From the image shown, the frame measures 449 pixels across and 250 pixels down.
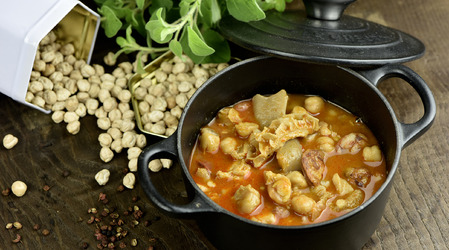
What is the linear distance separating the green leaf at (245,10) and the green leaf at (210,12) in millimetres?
194

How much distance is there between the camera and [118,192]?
8.81 feet

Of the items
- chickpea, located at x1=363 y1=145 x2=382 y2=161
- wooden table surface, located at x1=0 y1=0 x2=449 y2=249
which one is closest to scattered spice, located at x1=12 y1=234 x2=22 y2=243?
wooden table surface, located at x1=0 y1=0 x2=449 y2=249

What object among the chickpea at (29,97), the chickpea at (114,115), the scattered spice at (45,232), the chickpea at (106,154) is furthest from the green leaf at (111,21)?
the scattered spice at (45,232)

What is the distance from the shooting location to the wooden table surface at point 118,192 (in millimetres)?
2518

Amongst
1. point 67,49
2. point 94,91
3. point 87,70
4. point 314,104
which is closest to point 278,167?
point 314,104

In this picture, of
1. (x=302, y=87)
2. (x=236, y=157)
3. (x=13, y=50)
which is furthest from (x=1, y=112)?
(x=302, y=87)

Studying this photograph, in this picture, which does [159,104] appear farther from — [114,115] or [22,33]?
[22,33]

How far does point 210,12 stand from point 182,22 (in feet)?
0.79

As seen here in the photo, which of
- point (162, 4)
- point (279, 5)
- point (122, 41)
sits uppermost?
point (279, 5)

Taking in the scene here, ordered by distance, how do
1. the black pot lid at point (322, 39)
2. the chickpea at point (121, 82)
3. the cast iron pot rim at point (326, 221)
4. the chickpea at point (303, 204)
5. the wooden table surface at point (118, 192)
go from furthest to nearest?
the chickpea at point (121, 82) < the wooden table surface at point (118, 192) < the black pot lid at point (322, 39) < the chickpea at point (303, 204) < the cast iron pot rim at point (326, 221)

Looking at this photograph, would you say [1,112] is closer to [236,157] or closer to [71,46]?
[71,46]

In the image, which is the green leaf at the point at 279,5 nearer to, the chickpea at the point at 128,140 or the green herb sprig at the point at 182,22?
the green herb sprig at the point at 182,22

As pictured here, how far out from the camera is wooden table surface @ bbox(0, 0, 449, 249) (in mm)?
2518

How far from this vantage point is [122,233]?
8.29 ft
